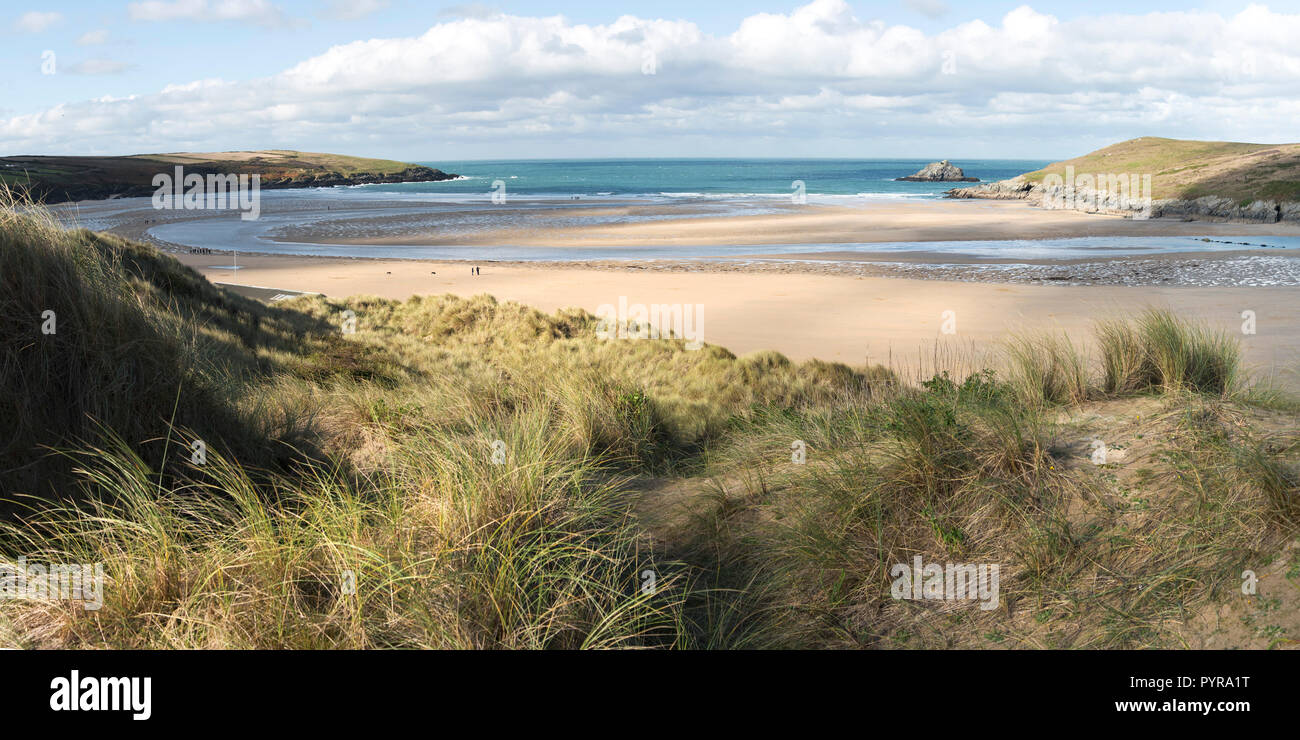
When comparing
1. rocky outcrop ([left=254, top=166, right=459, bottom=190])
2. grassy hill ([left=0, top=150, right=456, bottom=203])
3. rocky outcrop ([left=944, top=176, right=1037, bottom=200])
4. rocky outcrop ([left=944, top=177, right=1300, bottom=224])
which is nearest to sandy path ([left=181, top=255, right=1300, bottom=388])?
rocky outcrop ([left=944, top=177, right=1300, bottom=224])

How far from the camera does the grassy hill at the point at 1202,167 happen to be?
52688 millimetres

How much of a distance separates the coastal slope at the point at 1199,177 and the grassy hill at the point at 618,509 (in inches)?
2069

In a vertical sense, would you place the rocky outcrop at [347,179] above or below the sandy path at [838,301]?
above

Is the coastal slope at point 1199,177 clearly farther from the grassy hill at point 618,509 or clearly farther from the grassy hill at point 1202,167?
the grassy hill at point 618,509

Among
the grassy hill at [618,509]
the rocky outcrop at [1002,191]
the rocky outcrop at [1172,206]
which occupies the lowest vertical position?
the grassy hill at [618,509]

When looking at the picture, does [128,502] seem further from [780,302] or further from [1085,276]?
[1085,276]

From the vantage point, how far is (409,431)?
27.0 ft

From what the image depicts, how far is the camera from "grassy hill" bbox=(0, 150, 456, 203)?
8644 centimetres

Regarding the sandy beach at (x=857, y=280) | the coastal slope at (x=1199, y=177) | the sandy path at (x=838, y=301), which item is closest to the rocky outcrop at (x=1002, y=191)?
the coastal slope at (x=1199, y=177)

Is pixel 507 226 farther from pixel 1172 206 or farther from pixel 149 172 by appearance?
pixel 149 172

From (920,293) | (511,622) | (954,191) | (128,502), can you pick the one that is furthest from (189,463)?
(954,191)

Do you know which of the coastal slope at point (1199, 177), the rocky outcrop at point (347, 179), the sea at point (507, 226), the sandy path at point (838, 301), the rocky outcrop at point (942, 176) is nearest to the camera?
the sandy path at point (838, 301)

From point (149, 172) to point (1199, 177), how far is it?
121004mm

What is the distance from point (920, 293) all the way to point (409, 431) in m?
19.6
